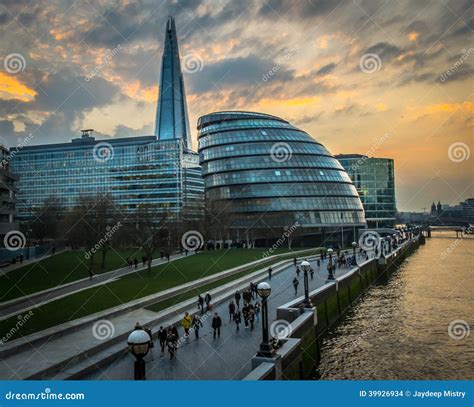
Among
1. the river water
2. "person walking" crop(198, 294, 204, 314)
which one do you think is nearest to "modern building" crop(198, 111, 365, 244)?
the river water

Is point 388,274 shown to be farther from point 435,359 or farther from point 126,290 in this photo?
point 126,290

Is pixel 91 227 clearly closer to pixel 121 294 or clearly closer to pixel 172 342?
pixel 121 294

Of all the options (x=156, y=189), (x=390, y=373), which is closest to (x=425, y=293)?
(x=390, y=373)

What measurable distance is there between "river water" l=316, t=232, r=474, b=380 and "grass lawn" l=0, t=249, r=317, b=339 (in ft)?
34.1

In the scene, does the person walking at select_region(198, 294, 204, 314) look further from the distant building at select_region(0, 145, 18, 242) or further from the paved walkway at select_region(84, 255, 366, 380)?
the distant building at select_region(0, 145, 18, 242)

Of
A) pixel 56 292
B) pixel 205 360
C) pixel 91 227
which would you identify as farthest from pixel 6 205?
pixel 205 360

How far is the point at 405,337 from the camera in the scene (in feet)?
85.8

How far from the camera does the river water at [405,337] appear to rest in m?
20.7

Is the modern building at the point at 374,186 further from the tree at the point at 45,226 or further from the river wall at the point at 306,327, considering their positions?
the river wall at the point at 306,327

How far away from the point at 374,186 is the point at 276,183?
102332mm

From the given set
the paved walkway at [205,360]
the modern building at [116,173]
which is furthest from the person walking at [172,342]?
the modern building at [116,173]

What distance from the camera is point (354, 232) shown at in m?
87.9

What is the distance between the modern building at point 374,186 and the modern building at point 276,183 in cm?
8354

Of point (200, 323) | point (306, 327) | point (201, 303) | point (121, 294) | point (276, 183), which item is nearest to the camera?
point (200, 323)
